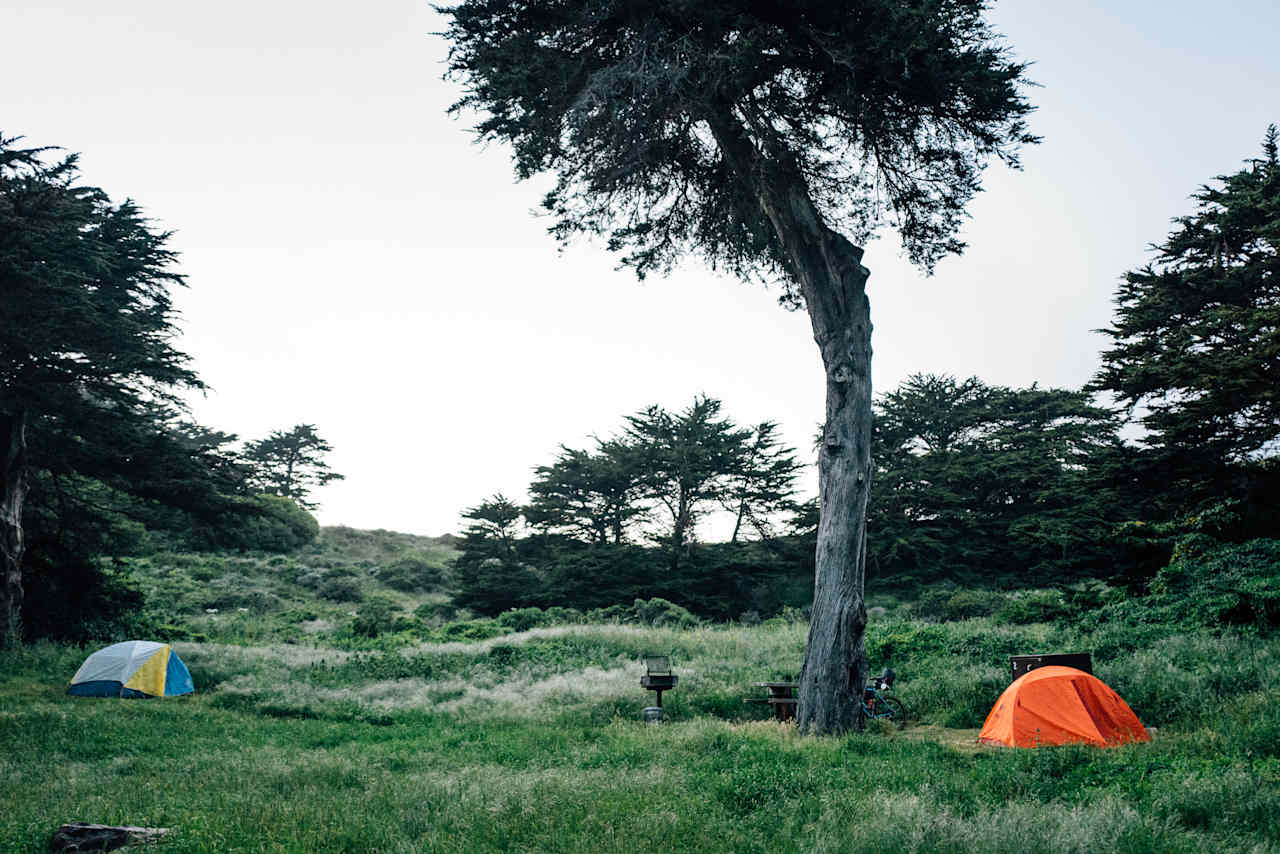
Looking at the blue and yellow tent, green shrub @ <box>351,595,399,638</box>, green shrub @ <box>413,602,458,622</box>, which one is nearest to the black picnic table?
the blue and yellow tent

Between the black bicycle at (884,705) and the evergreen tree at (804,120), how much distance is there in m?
1.55

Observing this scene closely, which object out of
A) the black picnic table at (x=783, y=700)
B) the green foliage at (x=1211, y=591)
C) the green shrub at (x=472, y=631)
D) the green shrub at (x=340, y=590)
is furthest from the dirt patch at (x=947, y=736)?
the green shrub at (x=340, y=590)

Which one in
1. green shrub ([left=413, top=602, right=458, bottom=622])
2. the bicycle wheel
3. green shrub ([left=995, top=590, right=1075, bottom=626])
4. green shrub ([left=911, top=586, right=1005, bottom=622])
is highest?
green shrub ([left=995, top=590, right=1075, bottom=626])

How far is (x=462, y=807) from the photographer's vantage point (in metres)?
6.30

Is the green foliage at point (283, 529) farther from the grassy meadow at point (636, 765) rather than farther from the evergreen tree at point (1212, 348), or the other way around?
the evergreen tree at point (1212, 348)

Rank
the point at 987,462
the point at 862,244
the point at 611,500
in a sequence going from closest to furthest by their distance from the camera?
the point at 862,244 < the point at 987,462 < the point at 611,500

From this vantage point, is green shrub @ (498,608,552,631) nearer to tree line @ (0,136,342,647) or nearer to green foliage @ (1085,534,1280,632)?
tree line @ (0,136,342,647)

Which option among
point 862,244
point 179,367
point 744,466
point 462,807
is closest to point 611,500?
point 744,466

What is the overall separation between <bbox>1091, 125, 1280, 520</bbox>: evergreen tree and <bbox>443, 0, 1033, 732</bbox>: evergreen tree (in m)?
9.67

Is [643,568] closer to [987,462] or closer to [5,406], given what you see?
[987,462]

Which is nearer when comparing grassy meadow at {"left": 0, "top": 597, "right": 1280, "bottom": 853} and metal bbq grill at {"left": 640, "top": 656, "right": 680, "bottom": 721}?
grassy meadow at {"left": 0, "top": 597, "right": 1280, "bottom": 853}

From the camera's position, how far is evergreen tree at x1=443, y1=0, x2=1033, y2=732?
11.0m

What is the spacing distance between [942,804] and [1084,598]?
16.2 meters

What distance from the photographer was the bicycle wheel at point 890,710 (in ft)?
43.1
